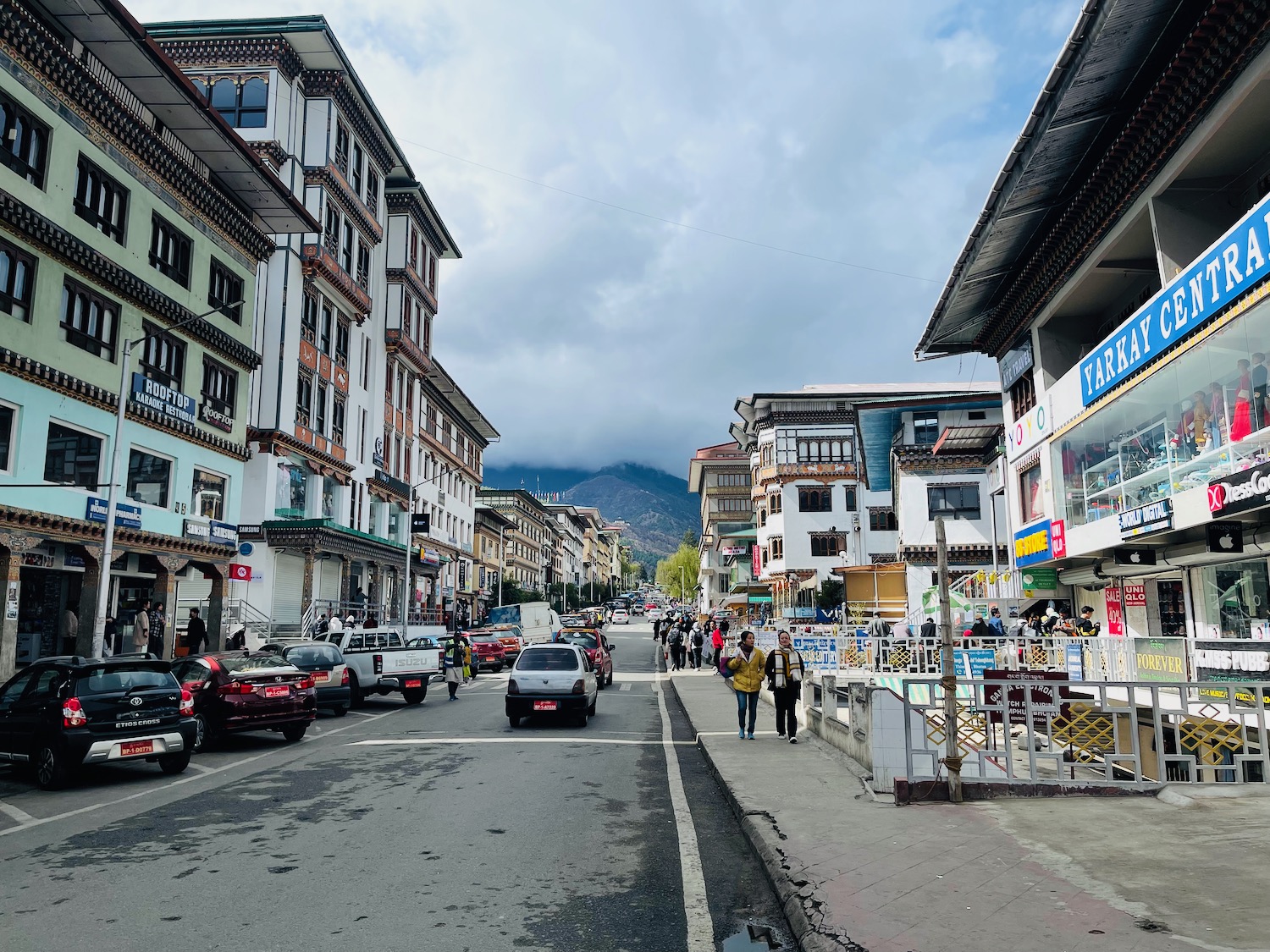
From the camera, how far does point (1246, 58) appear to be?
12.8 metres

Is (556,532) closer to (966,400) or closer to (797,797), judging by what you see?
(966,400)

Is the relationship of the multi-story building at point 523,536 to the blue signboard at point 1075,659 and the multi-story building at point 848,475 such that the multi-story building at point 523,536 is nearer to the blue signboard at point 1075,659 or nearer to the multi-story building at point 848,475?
the multi-story building at point 848,475

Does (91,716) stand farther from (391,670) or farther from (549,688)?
(391,670)

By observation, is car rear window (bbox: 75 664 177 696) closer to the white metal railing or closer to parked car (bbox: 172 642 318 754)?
parked car (bbox: 172 642 318 754)

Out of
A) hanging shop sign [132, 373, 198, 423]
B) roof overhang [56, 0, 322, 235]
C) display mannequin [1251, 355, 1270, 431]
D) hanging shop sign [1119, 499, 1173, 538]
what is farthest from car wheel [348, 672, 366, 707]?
roof overhang [56, 0, 322, 235]

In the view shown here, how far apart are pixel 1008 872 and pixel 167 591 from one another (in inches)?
1064

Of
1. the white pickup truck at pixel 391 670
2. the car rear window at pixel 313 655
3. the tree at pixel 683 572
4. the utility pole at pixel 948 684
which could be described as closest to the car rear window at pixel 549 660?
the car rear window at pixel 313 655

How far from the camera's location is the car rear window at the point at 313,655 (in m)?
18.2

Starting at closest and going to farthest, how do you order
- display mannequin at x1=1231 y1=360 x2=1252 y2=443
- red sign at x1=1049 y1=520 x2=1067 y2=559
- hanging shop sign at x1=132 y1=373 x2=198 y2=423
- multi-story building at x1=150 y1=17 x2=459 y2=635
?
display mannequin at x1=1231 y1=360 x2=1252 y2=443
red sign at x1=1049 y1=520 x2=1067 y2=559
hanging shop sign at x1=132 y1=373 x2=198 y2=423
multi-story building at x1=150 y1=17 x2=459 y2=635

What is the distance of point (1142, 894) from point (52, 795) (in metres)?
11.3

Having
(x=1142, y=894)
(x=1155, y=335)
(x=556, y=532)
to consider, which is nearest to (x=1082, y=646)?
(x=1155, y=335)

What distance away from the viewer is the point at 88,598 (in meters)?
23.5

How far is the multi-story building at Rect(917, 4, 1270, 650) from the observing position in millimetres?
13523

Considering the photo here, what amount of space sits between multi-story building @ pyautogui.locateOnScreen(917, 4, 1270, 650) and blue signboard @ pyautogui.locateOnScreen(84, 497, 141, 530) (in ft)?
75.7
